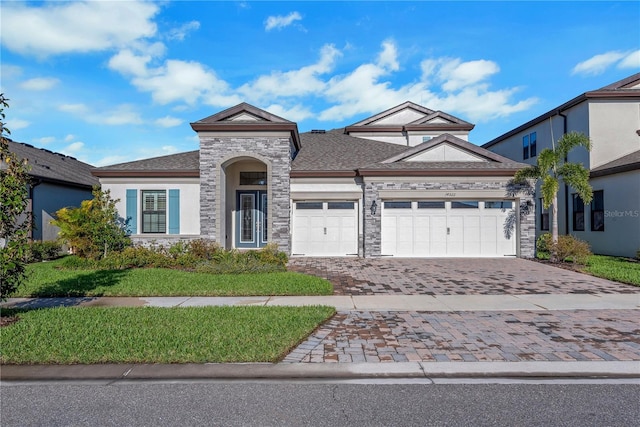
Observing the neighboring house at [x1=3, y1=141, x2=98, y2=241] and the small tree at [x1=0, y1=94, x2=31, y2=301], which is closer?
the small tree at [x1=0, y1=94, x2=31, y2=301]

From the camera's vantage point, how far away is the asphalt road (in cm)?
363

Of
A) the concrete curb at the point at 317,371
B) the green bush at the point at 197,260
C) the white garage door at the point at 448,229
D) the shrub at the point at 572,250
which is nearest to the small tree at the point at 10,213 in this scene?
the concrete curb at the point at 317,371

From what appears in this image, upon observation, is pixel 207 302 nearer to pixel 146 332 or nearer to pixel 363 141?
pixel 146 332

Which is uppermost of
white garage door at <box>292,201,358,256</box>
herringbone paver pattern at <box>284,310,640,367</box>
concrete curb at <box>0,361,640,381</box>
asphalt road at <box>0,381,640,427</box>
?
white garage door at <box>292,201,358,256</box>

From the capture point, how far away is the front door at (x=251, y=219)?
17.6 metres

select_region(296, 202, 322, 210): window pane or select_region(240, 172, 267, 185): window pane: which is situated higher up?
select_region(240, 172, 267, 185): window pane

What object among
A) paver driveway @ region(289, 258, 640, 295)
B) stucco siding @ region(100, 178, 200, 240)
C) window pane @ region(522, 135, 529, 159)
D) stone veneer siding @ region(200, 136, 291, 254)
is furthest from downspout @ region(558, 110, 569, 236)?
stucco siding @ region(100, 178, 200, 240)

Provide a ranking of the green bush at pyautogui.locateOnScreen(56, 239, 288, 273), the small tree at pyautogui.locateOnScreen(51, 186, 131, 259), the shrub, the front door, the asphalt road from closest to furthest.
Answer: the asphalt road < the green bush at pyautogui.locateOnScreen(56, 239, 288, 273) < the small tree at pyautogui.locateOnScreen(51, 186, 131, 259) < the shrub < the front door

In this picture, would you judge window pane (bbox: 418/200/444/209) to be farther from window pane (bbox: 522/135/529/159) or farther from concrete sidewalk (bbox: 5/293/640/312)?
window pane (bbox: 522/135/529/159)

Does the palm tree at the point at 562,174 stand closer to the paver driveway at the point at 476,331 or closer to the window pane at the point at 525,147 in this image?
the paver driveway at the point at 476,331

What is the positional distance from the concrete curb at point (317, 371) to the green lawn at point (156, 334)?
0.15 m

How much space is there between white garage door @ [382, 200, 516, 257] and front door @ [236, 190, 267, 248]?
5.67 meters

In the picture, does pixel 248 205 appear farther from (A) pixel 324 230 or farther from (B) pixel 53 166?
(B) pixel 53 166

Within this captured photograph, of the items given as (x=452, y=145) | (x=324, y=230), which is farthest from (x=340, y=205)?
(x=452, y=145)
